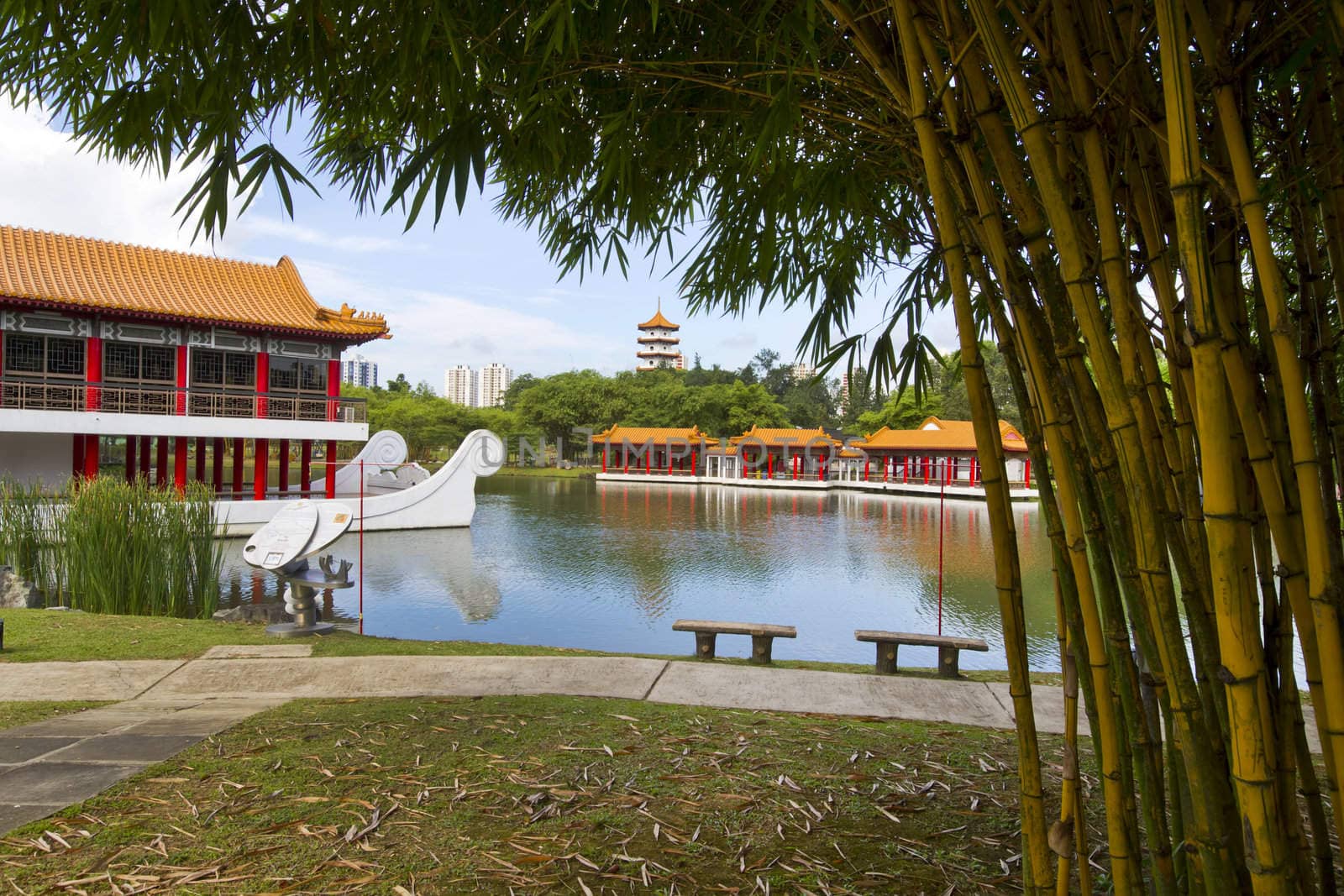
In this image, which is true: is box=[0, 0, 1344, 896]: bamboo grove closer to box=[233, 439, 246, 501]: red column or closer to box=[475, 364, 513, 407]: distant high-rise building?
box=[233, 439, 246, 501]: red column

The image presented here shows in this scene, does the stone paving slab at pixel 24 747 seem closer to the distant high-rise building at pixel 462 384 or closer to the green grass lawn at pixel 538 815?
the green grass lawn at pixel 538 815

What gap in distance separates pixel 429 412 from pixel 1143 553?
1182 inches

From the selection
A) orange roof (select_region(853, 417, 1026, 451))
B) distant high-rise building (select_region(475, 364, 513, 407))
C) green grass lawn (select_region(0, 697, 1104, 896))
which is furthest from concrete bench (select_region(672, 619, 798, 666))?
distant high-rise building (select_region(475, 364, 513, 407))

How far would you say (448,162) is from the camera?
1705mm

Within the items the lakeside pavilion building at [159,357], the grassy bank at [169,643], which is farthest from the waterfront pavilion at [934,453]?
the grassy bank at [169,643]

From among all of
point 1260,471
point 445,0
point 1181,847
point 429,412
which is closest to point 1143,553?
point 1260,471

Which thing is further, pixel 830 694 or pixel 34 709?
pixel 830 694

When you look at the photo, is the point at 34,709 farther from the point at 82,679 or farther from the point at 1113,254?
the point at 1113,254

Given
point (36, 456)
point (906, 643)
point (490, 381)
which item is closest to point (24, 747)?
point (906, 643)

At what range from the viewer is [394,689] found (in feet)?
10.5

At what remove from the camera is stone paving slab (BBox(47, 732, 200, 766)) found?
85.5 inches

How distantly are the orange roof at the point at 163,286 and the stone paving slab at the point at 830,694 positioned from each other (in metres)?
11.0

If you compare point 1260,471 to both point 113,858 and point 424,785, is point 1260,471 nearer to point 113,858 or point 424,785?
point 424,785

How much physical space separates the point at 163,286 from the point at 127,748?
1215 centimetres
